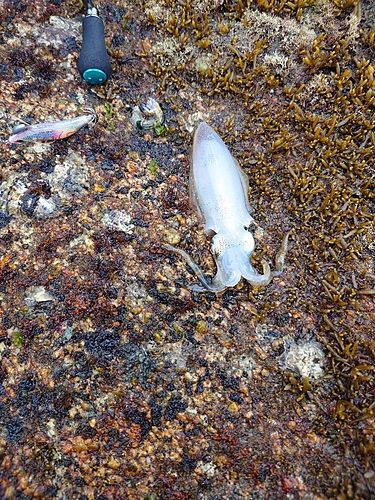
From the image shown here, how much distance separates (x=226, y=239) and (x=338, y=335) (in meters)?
1.46

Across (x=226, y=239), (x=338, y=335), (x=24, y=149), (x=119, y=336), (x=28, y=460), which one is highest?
(x=24, y=149)

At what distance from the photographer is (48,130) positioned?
3842 mm

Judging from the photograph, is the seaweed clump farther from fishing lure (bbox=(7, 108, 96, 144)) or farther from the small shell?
fishing lure (bbox=(7, 108, 96, 144))

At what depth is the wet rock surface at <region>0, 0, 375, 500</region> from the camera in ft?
10.9

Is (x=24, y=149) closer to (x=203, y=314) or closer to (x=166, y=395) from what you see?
(x=203, y=314)

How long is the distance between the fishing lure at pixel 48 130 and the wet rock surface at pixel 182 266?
0.29 ft

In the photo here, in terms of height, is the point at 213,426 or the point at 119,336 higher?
the point at 119,336

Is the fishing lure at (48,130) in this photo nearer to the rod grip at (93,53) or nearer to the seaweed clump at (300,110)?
the rod grip at (93,53)

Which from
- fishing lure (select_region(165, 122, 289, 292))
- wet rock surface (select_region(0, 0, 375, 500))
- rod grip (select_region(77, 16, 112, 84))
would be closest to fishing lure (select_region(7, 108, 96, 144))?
wet rock surface (select_region(0, 0, 375, 500))

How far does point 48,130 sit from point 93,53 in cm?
92

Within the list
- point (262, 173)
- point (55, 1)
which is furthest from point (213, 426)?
point (55, 1)

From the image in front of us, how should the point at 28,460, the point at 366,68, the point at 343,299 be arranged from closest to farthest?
1. the point at 28,460
2. the point at 343,299
3. the point at 366,68

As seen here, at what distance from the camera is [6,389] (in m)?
3.37

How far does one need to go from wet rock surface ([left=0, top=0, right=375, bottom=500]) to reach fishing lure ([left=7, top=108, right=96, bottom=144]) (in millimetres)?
88
